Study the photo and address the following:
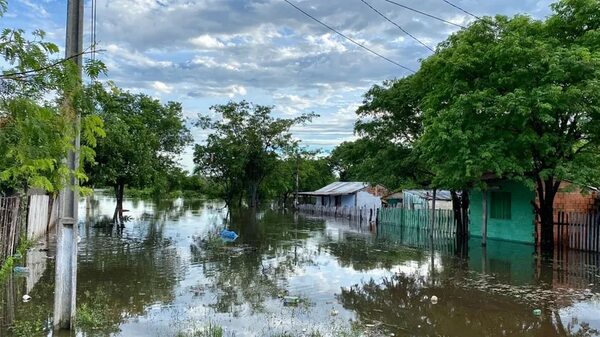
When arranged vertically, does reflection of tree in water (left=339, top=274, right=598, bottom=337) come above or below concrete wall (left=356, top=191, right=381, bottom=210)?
below

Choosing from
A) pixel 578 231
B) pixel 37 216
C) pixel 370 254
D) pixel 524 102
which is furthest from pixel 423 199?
pixel 37 216

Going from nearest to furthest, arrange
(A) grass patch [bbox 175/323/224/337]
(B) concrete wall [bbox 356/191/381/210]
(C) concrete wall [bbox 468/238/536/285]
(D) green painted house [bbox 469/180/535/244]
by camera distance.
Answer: (A) grass patch [bbox 175/323/224/337]
(C) concrete wall [bbox 468/238/536/285]
(D) green painted house [bbox 469/180/535/244]
(B) concrete wall [bbox 356/191/381/210]

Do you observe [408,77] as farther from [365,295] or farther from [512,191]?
[365,295]

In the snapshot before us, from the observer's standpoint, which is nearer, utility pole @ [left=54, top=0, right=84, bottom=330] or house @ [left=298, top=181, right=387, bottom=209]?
utility pole @ [left=54, top=0, right=84, bottom=330]

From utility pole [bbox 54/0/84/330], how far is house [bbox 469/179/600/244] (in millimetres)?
16663

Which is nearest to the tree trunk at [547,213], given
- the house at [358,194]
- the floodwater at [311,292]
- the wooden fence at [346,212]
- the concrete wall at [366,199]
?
the floodwater at [311,292]

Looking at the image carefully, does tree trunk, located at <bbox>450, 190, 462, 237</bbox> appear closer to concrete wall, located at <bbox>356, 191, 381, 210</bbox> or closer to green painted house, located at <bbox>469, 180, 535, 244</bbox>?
green painted house, located at <bbox>469, 180, 535, 244</bbox>

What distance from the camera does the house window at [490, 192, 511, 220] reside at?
21781 millimetres

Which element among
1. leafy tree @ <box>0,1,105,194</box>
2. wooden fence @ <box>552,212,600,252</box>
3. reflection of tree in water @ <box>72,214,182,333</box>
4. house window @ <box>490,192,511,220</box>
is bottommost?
reflection of tree in water @ <box>72,214,182,333</box>

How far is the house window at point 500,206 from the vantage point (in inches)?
858

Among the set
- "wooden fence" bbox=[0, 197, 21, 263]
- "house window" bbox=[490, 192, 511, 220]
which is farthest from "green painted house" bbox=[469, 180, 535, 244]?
"wooden fence" bbox=[0, 197, 21, 263]

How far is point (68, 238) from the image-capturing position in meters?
6.78

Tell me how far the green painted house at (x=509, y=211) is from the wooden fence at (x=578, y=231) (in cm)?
145

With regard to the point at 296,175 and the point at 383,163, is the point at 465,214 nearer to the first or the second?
the point at 383,163
